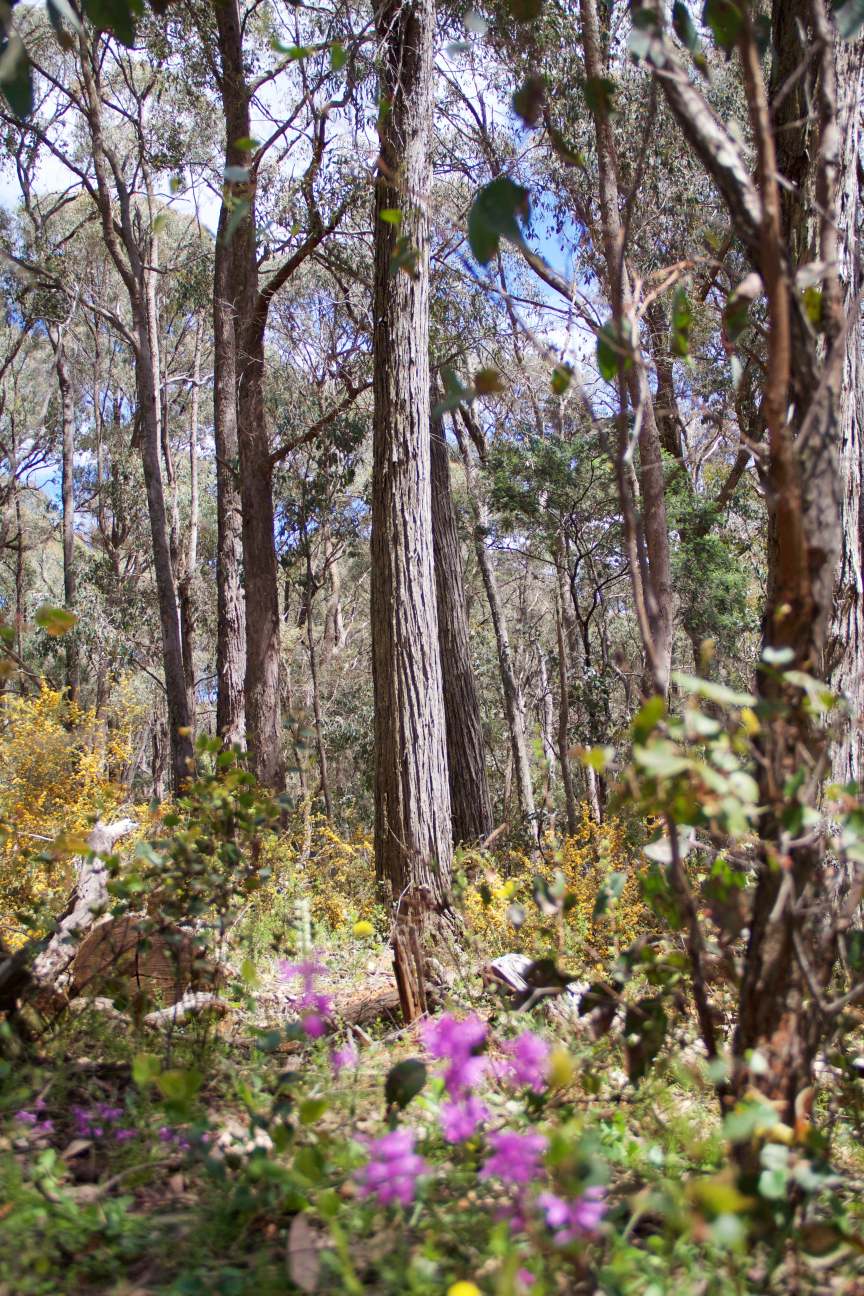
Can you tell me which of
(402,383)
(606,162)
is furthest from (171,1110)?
(402,383)

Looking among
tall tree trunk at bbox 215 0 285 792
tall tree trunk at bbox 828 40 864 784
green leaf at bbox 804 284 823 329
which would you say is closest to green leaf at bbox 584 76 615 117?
green leaf at bbox 804 284 823 329

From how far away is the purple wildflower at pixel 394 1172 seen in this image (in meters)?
1.28

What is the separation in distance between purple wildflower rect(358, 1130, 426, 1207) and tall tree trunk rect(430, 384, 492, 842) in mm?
5915

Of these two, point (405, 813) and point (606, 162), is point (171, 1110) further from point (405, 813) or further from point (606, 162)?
point (405, 813)

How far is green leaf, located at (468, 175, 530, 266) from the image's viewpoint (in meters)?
1.31

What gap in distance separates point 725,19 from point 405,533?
3.37 meters

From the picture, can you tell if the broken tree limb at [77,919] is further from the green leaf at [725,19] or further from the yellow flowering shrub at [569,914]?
the green leaf at [725,19]

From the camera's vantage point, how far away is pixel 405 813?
4.42m

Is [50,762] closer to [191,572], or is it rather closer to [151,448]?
[151,448]

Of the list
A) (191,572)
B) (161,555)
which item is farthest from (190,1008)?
(191,572)

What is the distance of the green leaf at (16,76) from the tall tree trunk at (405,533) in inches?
126

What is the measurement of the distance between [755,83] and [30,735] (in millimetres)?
8199

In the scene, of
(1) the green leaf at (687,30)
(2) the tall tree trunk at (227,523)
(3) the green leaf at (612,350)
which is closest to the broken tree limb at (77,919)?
(3) the green leaf at (612,350)

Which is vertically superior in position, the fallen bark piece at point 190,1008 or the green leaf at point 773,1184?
the green leaf at point 773,1184
